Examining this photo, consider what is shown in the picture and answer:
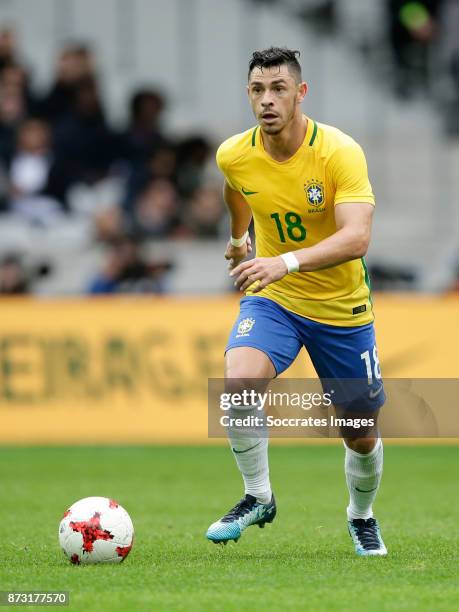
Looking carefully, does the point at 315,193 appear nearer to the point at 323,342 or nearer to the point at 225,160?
the point at 225,160

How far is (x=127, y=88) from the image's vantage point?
20.5 meters

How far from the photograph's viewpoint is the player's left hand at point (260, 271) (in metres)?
6.20

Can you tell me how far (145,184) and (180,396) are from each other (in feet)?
14.9

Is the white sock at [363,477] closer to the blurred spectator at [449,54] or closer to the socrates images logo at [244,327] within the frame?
the socrates images logo at [244,327]

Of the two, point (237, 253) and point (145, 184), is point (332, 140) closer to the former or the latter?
point (237, 253)

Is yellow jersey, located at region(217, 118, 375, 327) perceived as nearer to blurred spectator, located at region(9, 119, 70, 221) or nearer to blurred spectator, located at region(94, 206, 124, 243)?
blurred spectator, located at region(94, 206, 124, 243)

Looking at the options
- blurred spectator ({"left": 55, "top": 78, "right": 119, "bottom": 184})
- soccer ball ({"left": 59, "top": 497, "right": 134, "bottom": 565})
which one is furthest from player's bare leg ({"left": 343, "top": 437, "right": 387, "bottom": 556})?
blurred spectator ({"left": 55, "top": 78, "right": 119, "bottom": 184})

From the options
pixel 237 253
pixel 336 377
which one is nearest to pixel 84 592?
pixel 336 377

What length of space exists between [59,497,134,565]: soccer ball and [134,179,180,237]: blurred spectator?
11.9m

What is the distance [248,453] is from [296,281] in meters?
0.97

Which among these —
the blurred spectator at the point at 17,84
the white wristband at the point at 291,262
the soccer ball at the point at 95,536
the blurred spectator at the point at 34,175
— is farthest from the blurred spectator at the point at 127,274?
the white wristband at the point at 291,262

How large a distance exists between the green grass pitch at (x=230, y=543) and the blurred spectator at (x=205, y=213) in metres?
5.31

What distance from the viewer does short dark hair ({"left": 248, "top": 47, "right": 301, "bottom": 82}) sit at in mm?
6738

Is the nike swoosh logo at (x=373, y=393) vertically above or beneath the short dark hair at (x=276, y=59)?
beneath
